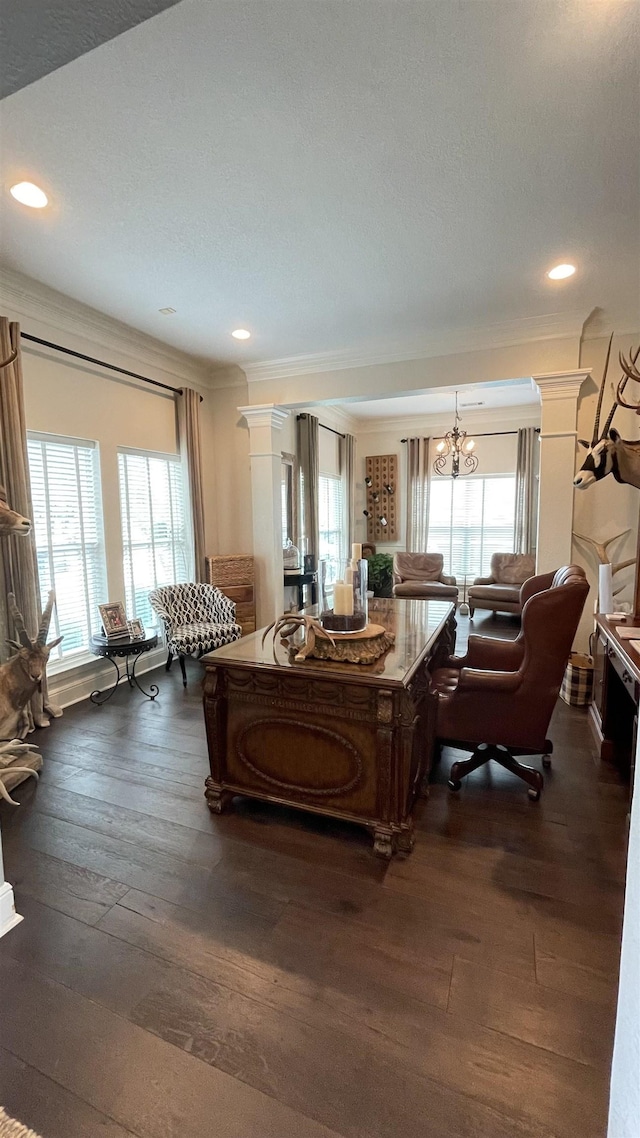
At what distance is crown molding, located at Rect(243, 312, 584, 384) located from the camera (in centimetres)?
390

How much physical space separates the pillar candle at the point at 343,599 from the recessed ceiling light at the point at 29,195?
8.33 ft

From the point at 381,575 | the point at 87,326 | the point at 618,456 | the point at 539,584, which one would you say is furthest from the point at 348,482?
the point at 618,456

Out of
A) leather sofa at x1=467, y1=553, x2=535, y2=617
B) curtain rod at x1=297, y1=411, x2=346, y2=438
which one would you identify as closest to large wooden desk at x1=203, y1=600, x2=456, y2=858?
leather sofa at x1=467, y1=553, x2=535, y2=617

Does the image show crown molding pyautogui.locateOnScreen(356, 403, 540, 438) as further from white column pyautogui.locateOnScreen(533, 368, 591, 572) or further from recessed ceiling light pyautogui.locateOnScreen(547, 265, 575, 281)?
recessed ceiling light pyautogui.locateOnScreen(547, 265, 575, 281)

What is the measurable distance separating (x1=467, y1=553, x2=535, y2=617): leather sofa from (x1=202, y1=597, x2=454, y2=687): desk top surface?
12.9ft

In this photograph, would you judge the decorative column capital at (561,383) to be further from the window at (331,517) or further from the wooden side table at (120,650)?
the wooden side table at (120,650)

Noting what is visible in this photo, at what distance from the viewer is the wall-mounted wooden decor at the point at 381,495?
27.4 ft

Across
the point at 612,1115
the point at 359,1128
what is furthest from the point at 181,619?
the point at 612,1115

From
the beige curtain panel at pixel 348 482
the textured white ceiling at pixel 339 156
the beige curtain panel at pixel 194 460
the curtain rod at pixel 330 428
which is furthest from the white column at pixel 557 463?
the beige curtain panel at pixel 348 482

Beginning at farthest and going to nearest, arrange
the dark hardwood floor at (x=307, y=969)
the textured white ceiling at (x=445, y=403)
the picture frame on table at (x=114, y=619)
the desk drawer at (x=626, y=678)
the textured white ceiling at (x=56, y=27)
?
the textured white ceiling at (x=445, y=403)
the picture frame on table at (x=114, y=619)
the desk drawer at (x=626, y=678)
the dark hardwood floor at (x=307, y=969)
the textured white ceiling at (x=56, y=27)

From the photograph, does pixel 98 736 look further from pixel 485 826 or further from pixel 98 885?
pixel 485 826

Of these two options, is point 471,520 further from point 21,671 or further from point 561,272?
point 21,671

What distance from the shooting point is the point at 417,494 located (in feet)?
26.8

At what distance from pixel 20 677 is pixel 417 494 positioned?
263 inches
